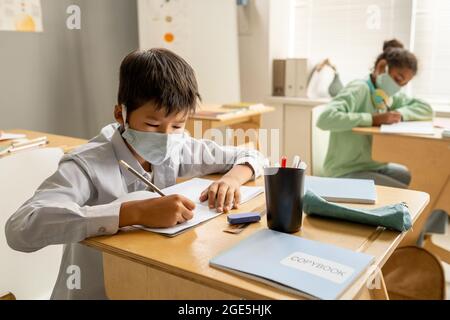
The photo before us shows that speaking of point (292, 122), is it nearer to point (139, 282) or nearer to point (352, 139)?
point (352, 139)

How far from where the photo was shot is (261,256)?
77 centimetres

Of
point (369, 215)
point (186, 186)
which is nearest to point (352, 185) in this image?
point (369, 215)

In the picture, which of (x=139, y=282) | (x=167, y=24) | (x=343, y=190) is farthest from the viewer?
(x=167, y=24)

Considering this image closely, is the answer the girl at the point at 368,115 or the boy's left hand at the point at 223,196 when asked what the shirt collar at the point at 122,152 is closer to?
the boy's left hand at the point at 223,196

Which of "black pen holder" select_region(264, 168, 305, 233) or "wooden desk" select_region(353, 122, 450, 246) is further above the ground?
"black pen holder" select_region(264, 168, 305, 233)

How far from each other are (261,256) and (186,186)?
0.44m

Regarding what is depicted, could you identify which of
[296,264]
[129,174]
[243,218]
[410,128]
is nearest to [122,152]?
[129,174]

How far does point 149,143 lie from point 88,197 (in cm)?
19

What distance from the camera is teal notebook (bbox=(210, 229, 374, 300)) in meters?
0.67

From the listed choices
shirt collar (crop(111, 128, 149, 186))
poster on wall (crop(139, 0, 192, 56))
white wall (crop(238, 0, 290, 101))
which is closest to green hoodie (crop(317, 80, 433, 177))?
poster on wall (crop(139, 0, 192, 56))

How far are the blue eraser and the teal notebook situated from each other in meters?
0.07

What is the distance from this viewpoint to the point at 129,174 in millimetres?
1101

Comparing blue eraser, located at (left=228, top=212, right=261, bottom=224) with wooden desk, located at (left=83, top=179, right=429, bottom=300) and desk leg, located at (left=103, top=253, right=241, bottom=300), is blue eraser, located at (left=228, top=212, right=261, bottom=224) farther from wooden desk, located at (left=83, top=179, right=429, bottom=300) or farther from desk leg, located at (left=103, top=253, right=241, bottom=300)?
desk leg, located at (left=103, top=253, right=241, bottom=300)

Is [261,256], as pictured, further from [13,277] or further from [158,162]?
[13,277]
